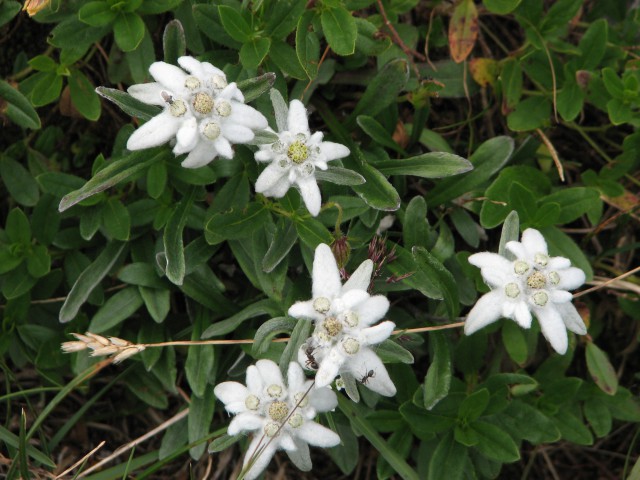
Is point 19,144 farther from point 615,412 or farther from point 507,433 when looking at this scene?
point 615,412

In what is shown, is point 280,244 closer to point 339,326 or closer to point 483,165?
point 339,326

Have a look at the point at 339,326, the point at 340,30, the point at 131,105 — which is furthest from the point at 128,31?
the point at 339,326

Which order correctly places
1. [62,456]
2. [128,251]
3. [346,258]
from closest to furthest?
[346,258], [128,251], [62,456]

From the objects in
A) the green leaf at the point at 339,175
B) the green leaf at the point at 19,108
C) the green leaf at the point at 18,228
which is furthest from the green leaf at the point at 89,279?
the green leaf at the point at 339,175

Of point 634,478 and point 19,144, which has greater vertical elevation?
point 19,144

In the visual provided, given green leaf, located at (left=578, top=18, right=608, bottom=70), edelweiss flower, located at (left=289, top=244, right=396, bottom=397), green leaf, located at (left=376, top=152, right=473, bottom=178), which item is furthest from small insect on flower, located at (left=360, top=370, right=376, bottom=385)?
green leaf, located at (left=578, top=18, right=608, bottom=70)

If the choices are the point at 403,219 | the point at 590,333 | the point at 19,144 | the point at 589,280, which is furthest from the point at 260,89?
the point at 590,333

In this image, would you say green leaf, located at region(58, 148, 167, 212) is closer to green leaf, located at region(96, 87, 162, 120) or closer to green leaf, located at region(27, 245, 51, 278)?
green leaf, located at region(96, 87, 162, 120)
